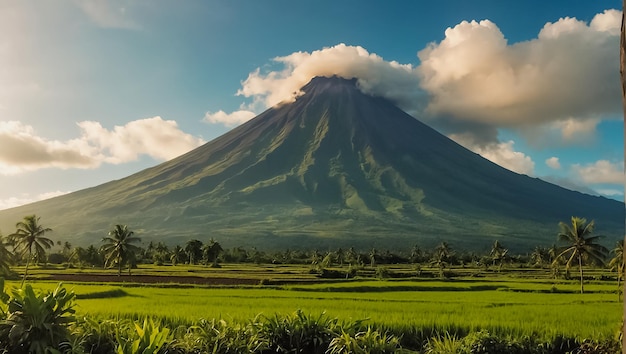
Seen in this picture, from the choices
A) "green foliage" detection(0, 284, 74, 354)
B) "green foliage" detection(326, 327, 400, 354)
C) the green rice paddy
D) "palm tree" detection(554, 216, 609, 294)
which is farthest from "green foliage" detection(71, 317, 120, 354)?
"palm tree" detection(554, 216, 609, 294)

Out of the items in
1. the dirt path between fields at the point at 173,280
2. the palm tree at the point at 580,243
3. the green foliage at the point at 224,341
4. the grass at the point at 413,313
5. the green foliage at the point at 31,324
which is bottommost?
the dirt path between fields at the point at 173,280

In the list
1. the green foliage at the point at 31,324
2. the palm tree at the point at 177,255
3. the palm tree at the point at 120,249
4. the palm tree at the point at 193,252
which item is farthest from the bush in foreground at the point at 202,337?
the palm tree at the point at 193,252

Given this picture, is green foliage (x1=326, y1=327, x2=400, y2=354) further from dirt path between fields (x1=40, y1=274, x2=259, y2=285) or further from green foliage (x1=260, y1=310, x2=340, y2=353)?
dirt path between fields (x1=40, y1=274, x2=259, y2=285)

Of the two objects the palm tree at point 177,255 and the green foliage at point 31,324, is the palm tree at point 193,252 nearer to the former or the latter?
the palm tree at point 177,255

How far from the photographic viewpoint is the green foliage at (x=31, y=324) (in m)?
8.09

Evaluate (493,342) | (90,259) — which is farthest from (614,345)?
(90,259)

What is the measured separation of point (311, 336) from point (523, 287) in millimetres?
26928

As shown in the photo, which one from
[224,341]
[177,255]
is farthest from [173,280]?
[177,255]

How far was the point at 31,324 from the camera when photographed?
8227 millimetres

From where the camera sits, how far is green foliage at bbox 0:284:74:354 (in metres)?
8.09

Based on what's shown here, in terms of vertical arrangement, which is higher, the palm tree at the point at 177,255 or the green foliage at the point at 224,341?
the green foliage at the point at 224,341

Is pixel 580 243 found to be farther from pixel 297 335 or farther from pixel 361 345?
pixel 361 345

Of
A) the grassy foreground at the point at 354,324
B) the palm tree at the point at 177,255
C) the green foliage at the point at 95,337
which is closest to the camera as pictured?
the green foliage at the point at 95,337

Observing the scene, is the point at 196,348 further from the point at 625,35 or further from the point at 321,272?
the point at 321,272
